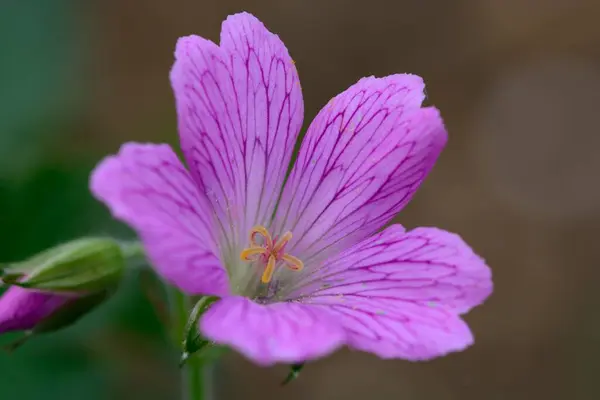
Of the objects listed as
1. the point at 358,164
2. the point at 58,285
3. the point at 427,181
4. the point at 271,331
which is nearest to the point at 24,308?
the point at 58,285

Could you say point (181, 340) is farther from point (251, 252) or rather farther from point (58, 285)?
point (251, 252)

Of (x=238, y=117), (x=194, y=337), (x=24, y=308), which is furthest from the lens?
(x=24, y=308)

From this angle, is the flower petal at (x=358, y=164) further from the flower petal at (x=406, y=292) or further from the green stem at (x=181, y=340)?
the green stem at (x=181, y=340)

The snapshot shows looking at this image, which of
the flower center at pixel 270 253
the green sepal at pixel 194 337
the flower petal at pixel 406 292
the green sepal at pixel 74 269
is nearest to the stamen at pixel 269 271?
the flower center at pixel 270 253

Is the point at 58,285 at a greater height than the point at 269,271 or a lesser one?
lesser

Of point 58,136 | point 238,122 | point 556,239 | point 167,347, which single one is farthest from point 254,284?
point 556,239

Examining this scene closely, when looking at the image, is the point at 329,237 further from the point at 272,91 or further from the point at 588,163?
the point at 588,163

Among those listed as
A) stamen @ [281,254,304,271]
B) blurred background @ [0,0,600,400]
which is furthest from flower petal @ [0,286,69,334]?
blurred background @ [0,0,600,400]
